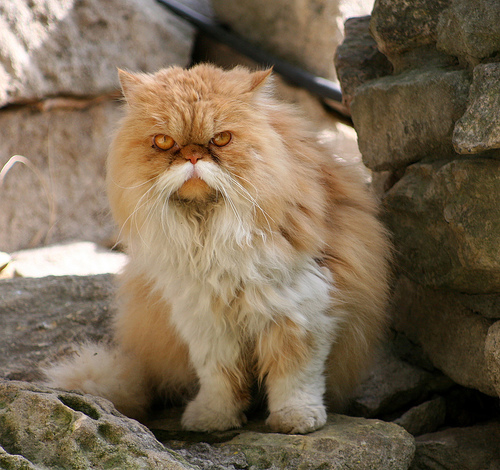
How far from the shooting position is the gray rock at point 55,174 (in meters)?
4.89

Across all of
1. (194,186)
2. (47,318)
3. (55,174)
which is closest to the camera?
(194,186)

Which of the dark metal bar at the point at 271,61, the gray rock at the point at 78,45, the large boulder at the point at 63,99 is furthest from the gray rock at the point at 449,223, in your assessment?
the gray rock at the point at 78,45

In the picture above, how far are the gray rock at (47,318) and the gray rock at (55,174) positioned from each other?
1706mm

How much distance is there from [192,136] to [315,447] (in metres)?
1.12

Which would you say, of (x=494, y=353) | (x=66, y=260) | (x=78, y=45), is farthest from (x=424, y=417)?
(x=78, y=45)

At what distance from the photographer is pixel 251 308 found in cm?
202

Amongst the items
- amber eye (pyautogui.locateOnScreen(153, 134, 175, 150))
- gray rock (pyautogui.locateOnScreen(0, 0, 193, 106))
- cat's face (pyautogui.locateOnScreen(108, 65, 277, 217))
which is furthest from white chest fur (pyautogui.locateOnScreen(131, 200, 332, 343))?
gray rock (pyautogui.locateOnScreen(0, 0, 193, 106))

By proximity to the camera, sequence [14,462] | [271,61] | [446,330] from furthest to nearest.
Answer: [271,61] < [446,330] < [14,462]

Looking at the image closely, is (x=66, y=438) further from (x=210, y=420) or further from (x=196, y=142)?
(x=196, y=142)

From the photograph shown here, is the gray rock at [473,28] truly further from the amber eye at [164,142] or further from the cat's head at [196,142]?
the amber eye at [164,142]

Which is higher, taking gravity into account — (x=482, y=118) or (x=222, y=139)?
(x=482, y=118)

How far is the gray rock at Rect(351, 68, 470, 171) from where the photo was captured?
2.05 m

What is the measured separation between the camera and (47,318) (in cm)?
301

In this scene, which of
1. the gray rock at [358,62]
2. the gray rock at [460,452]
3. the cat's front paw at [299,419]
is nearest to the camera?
the cat's front paw at [299,419]
